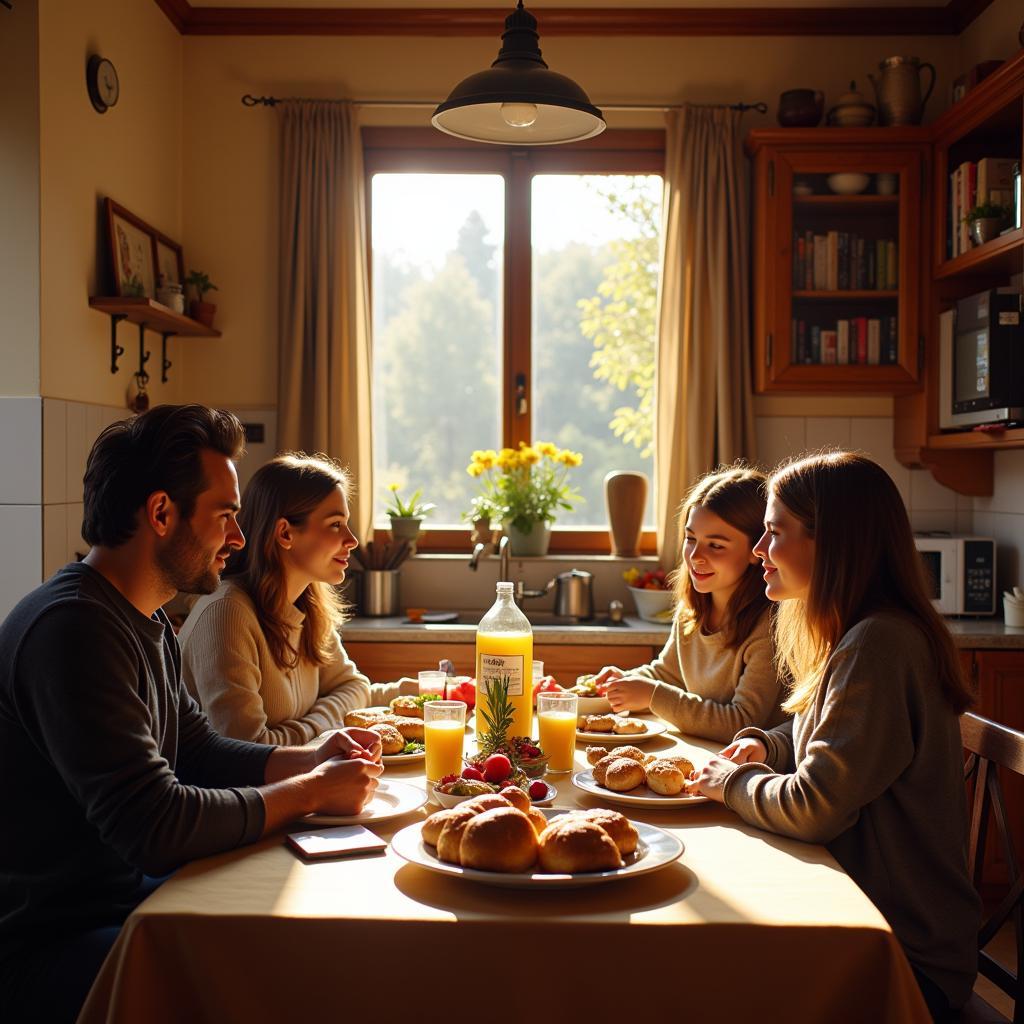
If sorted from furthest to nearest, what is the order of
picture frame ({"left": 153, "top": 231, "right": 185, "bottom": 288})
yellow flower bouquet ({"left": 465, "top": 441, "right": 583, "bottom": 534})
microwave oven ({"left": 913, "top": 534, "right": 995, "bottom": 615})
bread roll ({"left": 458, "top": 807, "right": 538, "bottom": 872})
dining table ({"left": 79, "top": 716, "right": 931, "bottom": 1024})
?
yellow flower bouquet ({"left": 465, "top": 441, "right": 583, "bottom": 534}) → picture frame ({"left": 153, "top": 231, "right": 185, "bottom": 288}) → microwave oven ({"left": 913, "top": 534, "right": 995, "bottom": 615}) → bread roll ({"left": 458, "top": 807, "right": 538, "bottom": 872}) → dining table ({"left": 79, "top": 716, "right": 931, "bottom": 1024})

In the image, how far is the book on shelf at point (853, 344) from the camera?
387cm

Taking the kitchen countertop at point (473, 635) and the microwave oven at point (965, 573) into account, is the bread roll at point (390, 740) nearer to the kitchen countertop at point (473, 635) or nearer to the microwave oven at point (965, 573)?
the kitchen countertop at point (473, 635)

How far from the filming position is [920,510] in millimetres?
4129

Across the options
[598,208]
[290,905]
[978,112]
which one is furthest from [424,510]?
[290,905]

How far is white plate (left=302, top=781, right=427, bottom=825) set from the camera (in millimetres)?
1580

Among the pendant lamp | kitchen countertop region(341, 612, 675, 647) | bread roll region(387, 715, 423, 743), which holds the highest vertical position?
the pendant lamp

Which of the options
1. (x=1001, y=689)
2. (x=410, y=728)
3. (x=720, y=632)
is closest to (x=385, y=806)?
(x=410, y=728)

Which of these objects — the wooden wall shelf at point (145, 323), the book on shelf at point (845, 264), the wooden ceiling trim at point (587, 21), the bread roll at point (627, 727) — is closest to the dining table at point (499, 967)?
the bread roll at point (627, 727)

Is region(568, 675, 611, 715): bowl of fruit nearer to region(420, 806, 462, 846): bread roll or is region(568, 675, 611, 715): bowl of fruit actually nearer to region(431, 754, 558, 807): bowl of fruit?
region(431, 754, 558, 807): bowl of fruit

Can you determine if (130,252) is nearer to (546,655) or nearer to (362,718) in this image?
(546,655)

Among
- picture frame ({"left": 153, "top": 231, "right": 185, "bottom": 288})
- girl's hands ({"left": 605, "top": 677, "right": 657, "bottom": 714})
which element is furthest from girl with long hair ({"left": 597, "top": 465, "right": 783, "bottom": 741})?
picture frame ({"left": 153, "top": 231, "right": 185, "bottom": 288})

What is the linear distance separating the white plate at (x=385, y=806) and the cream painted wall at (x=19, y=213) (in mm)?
1789

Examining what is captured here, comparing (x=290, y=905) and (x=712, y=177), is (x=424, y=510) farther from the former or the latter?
(x=290, y=905)

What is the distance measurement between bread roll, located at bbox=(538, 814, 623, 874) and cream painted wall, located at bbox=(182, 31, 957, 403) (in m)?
3.07
